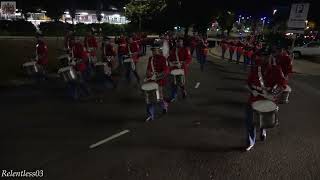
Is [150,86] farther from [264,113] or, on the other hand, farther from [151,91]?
[264,113]

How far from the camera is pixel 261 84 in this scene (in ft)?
27.8

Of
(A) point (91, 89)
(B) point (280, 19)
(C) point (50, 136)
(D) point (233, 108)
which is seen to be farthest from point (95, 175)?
(B) point (280, 19)

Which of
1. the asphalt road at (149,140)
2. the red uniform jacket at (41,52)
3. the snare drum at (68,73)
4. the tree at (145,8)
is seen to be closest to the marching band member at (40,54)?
the red uniform jacket at (41,52)

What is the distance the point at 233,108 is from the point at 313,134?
3314 millimetres

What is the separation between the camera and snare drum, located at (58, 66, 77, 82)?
13081mm

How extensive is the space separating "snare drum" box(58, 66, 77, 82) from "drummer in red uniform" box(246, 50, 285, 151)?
6308mm

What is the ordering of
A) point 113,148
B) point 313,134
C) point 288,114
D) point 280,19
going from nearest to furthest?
point 113,148 < point 313,134 < point 288,114 < point 280,19

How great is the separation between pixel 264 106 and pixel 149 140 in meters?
2.47

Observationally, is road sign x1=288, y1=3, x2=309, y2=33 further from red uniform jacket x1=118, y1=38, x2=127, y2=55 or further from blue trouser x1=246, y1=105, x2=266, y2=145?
blue trouser x1=246, y1=105, x2=266, y2=145

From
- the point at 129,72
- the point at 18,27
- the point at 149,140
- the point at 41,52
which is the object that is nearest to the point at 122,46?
the point at 129,72

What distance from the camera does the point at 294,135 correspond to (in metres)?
9.85

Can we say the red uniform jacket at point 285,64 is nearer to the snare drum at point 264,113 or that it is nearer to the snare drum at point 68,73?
the snare drum at point 264,113

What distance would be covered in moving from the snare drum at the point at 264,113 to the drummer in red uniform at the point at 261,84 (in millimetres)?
245

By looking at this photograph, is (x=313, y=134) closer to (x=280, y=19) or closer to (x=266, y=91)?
(x=266, y=91)
